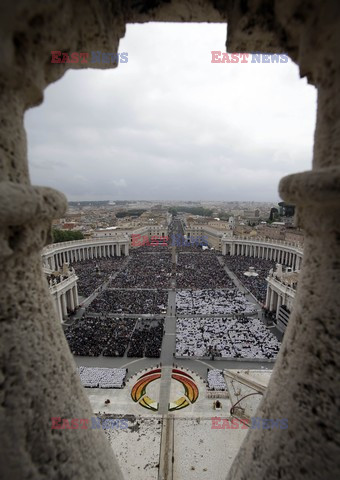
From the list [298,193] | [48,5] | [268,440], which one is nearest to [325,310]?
[298,193]

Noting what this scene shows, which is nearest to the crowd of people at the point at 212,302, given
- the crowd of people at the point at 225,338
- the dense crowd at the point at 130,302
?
the crowd of people at the point at 225,338

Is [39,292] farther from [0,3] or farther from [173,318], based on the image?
[173,318]

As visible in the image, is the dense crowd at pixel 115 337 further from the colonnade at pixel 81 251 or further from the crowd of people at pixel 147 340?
the colonnade at pixel 81 251

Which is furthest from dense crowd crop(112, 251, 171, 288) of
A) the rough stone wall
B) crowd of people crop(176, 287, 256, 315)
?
the rough stone wall

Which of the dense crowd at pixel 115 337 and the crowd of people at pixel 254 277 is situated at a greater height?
the dense crowd at pixel 115 337

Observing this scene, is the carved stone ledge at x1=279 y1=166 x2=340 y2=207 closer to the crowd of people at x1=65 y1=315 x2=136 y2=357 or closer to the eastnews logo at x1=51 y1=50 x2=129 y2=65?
the eastnews logo at x1=51 y1=50 x2=129 y2=65

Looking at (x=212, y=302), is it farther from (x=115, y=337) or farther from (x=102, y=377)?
(x=102, y=377)

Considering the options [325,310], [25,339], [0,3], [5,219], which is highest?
[0,3]
